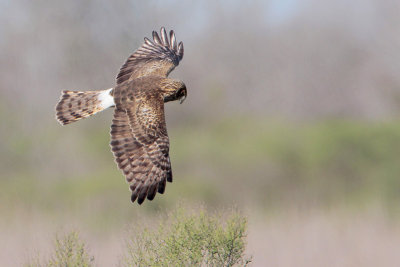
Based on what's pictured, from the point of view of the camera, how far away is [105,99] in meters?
9.35

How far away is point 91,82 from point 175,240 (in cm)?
1373

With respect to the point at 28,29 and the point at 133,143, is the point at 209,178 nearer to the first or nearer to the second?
the point at 28,29

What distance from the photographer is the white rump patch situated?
9.18 metres

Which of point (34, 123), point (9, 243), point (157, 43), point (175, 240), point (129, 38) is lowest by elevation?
point (175, 240)

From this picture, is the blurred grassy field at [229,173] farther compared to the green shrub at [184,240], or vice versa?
the blurred grassy field at [229,173]

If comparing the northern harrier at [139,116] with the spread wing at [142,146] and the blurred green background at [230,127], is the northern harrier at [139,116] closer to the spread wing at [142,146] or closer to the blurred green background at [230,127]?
the spread wing at [142,146]

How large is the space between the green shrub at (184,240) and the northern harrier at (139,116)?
75 centimetres

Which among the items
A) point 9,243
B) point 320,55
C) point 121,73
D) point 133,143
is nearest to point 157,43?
point 121,73

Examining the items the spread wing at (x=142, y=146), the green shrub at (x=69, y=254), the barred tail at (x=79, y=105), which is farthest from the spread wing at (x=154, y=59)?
the green shrub at (x=69, y=254)

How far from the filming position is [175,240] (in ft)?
29.4

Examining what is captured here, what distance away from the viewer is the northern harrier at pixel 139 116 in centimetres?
834

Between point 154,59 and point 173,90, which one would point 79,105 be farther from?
point 154,59

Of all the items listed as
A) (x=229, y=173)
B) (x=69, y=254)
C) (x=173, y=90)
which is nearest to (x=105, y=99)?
(x=173, y=90)

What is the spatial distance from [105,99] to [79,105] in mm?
423
